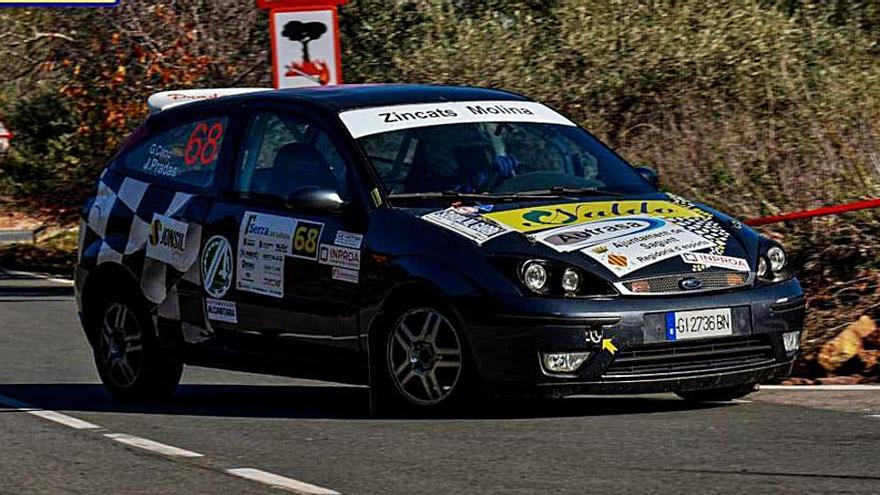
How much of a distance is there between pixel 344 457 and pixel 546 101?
405 inches

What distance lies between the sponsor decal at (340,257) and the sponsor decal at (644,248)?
46.8 inches

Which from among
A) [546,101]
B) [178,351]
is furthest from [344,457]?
[546,101]

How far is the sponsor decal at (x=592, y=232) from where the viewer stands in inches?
332

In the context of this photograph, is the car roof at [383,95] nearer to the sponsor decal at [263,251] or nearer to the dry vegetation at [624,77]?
the sponsor decal at [263,251]

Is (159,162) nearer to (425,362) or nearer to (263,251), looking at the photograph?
(263,251)

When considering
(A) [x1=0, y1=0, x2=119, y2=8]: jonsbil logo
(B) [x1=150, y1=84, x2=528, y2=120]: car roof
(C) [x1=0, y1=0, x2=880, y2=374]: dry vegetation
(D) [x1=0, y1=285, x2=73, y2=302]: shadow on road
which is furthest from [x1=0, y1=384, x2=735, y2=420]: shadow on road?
(A) [x1=0, y1=0, x2=119, y2=8]: jonsbil logo

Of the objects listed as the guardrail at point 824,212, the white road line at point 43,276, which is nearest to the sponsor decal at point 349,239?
the guardrail at point 824,212

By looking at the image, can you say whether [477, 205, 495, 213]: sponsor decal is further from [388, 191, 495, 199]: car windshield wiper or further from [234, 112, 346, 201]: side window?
[234, 112, 346, 201]: side window

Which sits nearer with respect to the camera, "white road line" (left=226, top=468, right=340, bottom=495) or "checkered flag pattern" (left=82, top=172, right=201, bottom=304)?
"white road line" (left=226, top=468, right=340, bottom=495)

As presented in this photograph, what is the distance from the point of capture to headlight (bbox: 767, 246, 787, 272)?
8.88 meters

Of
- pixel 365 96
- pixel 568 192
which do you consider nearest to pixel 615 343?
pixel 568 192

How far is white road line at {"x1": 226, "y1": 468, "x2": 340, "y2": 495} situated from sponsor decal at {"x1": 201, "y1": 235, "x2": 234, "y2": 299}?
2123 mm

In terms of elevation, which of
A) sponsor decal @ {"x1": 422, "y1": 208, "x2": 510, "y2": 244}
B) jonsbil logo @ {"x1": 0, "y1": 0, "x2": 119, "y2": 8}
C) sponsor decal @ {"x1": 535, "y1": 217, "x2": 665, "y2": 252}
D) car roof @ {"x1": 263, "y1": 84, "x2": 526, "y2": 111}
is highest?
jonsbil logo @ {"x1": 0, "y1": 0, "x2": 119, "y2": 8}

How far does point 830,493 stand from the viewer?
6645 millimetres
